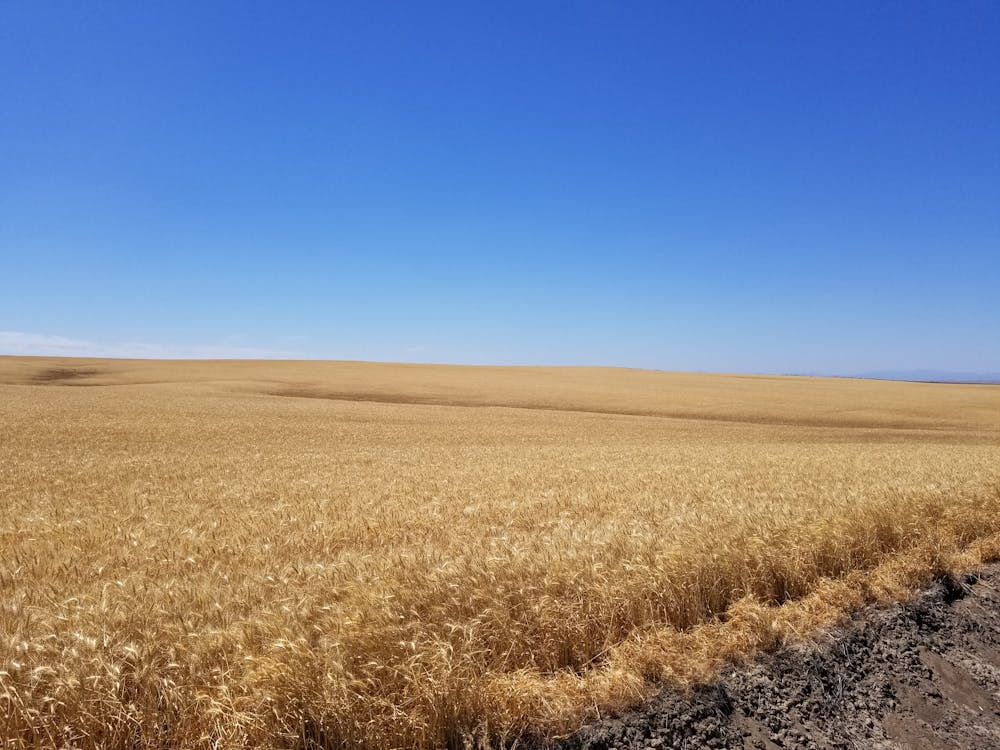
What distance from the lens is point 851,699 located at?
11.9 feet

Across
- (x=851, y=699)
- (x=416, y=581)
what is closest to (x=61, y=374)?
(x=416, y=581)

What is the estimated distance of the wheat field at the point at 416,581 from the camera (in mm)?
2850

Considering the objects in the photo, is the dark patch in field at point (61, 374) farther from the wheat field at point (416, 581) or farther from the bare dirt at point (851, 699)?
the bare dirt at point (851, 699)

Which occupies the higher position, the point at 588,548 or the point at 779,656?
the point at 588,548

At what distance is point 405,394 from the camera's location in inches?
1918

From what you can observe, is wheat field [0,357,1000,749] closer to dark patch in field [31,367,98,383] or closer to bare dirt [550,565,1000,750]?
bare dirt [550,565,1000,750]

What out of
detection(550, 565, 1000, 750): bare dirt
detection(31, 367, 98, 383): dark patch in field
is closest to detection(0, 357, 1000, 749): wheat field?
detection(550, 565, 1000, 750): bare dirt

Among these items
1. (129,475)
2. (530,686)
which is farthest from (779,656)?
(129,475)

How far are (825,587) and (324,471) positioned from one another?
10267 mm

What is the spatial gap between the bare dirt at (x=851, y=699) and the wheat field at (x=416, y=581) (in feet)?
0.68

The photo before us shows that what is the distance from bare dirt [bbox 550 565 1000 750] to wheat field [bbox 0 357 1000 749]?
0.21m

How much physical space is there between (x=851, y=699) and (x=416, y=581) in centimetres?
332

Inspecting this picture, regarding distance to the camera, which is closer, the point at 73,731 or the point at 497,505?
the point at 73,731

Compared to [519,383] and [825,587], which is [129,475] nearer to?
[825,587]
